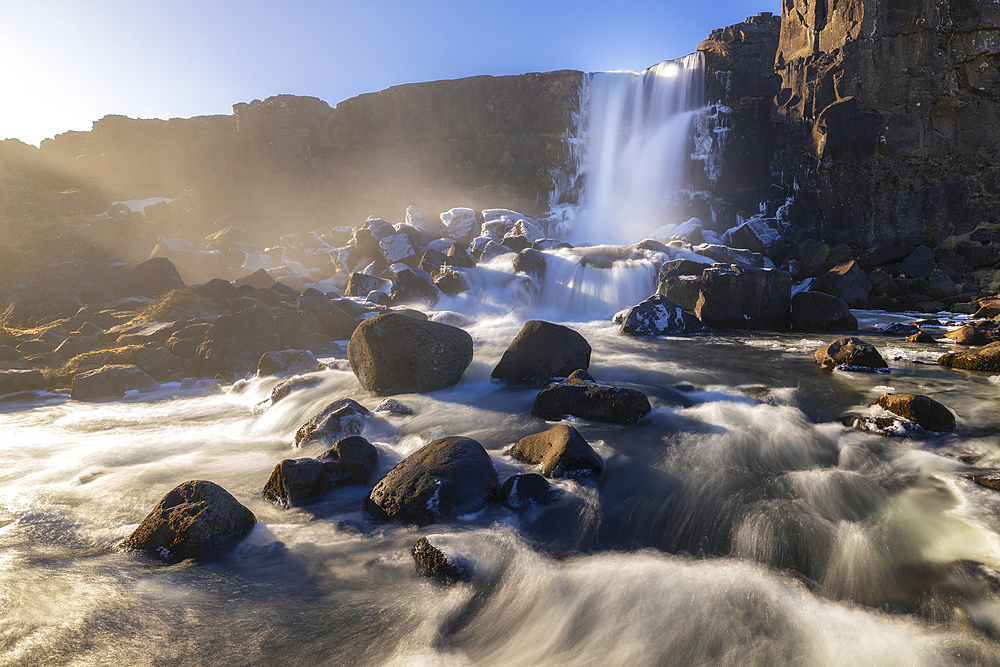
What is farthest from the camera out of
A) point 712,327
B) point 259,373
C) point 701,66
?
point 701,66

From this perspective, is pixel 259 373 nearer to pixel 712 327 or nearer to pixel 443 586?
pixel 443 586

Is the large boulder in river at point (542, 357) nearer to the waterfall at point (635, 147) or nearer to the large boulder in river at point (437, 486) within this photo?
the large boulder in river at point (437, 486)

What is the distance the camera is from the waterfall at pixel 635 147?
29.9m

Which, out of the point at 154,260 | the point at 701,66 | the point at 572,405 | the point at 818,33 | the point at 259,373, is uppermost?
the point at 701,66

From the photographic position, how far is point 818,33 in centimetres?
2095

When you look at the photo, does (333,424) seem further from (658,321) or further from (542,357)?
(658,321)

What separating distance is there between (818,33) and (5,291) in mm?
32534

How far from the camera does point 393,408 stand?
221 inches

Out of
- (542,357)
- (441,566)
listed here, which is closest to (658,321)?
(542,357)

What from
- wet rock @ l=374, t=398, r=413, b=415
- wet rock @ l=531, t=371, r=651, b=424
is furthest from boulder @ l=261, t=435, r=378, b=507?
wet rock @ l=531, t=371, r=651, b=424

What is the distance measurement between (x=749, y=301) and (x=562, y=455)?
32.6 feet

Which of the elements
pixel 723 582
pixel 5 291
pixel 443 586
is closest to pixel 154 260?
pixel 5 291

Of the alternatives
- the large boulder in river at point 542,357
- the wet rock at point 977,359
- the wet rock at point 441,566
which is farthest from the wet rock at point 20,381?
the wet rock at point 977,359

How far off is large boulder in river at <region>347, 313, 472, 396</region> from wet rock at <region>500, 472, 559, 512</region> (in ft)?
10.3
